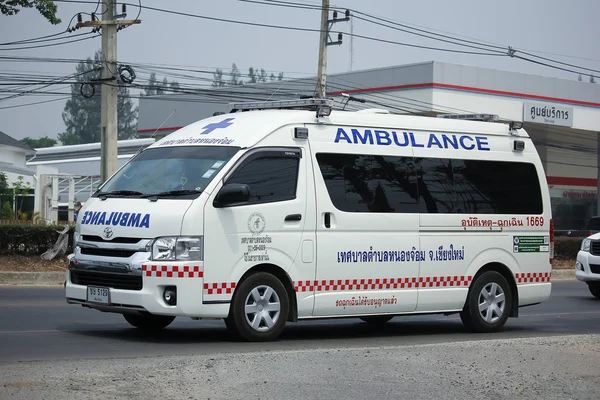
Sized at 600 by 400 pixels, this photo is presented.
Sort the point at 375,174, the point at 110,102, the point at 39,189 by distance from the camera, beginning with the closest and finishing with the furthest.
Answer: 1. the point at 375,174
2. the point at 110,102
3. the point at 39,189

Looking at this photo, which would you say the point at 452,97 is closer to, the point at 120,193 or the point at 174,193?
the point at 120,193

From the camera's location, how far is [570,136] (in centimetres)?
4756

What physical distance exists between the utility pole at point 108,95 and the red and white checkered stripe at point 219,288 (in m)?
14.8

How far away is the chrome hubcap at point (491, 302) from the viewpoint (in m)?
13.3

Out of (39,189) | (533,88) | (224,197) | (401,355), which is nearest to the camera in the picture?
(401,355)

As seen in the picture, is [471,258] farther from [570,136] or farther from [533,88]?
[570,136]

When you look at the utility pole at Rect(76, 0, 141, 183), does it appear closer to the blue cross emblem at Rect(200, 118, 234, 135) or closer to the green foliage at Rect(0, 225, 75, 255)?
the green foliage at Rect(0, 225, 75, 255)

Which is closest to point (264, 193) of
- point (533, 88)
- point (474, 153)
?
point (474, 153)

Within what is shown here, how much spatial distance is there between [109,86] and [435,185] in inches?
562

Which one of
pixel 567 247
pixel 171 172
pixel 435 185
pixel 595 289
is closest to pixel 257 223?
pixel 171 172

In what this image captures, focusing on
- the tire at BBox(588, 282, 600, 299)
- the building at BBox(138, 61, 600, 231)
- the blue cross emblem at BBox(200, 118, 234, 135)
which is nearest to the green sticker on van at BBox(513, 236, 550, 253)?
the blue cross emblem at BBox(200, 118, 234, 135)

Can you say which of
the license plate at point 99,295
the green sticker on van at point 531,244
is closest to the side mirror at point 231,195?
the license plate at point 99,295

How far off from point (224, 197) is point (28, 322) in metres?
3.52

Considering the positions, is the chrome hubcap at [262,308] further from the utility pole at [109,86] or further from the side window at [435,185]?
the utility pole at [109,86]
